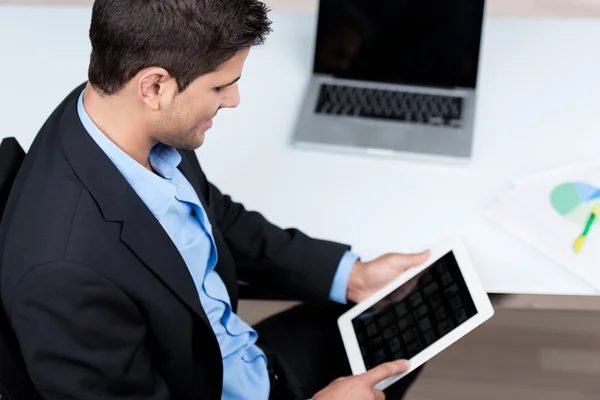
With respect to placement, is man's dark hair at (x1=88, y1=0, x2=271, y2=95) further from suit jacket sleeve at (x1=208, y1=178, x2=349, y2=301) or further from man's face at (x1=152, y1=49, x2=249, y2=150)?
suit jacket sleeve at (x1=208, y1=178, x2=349, y2=301)

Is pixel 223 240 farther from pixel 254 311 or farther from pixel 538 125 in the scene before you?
pixel 254 311

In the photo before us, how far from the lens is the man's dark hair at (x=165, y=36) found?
891 millimetres

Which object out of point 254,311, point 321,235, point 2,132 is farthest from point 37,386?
point 254,311

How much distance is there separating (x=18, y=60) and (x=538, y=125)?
1060 millimetres

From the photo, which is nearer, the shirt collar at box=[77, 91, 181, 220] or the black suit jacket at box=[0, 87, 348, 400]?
the black suit jacket at box=[0, 87, 348, 400]

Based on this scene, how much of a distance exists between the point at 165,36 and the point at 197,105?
0.36 feet

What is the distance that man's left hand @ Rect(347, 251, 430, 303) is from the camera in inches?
48.5

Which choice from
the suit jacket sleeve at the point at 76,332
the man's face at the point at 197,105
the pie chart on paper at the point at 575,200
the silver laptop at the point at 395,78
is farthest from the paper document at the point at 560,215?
the suit jacket sleeve at the point at 76,332

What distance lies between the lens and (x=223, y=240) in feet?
3.98

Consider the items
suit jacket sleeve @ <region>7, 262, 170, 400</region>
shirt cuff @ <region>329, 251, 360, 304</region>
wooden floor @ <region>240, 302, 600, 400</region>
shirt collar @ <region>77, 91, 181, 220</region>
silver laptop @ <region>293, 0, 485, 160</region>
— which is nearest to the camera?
suit jacket sleeve @ <region>7, 262, 170, 400</region>

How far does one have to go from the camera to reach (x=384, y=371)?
3.83 ft

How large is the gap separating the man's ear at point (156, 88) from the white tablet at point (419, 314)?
49cm

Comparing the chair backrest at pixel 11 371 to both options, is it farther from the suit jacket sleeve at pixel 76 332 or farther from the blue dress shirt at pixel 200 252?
the blue dress shirt at pixel 200 252

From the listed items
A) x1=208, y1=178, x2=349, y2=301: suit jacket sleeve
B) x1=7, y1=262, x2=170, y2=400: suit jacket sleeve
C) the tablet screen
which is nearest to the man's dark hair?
x1=7, y1=262, x2=170, y2=400: suit jacket sleeve
